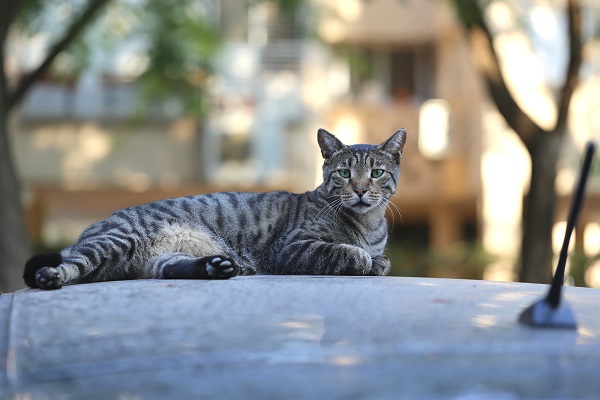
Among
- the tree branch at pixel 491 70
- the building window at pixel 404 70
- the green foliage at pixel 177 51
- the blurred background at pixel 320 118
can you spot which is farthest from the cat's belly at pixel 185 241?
the building window at pixel 404 70

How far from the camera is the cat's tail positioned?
4203mm

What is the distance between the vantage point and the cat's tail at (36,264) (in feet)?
13.8

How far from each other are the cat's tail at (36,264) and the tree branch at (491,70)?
27.3ft

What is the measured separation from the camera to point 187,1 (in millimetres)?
15930

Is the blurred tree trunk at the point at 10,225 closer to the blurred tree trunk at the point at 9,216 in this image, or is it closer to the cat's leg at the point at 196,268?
the blurred tree trunk at the point at 9,216

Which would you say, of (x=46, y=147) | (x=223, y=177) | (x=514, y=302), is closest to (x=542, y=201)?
(x=514, y=302)

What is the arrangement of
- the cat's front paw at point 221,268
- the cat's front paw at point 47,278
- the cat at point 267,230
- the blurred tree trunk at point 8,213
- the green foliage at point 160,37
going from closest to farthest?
1. the cat's front paw at point 47,278
2. the cat's front paw at point 221,268
3. the cat at point 267,230
4. the blurred tree trunk at point 8,213
5. the green foliage at point 160,37

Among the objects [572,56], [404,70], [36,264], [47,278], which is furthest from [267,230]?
[404,70]

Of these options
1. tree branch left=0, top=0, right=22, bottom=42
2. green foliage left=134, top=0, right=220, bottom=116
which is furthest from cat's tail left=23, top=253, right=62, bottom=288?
green foliage left=134, top=0, right=220, bottom=116

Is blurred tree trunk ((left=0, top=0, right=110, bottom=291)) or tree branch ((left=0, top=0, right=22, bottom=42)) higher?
tree branch ((left=0, top=0, right=22, bottom=42))

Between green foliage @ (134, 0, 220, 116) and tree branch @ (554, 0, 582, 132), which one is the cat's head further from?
green foliage @ (134, 0, 220, 116)

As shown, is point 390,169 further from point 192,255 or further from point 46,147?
point 46,147

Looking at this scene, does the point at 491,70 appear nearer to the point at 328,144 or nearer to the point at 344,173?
the point at 328,144

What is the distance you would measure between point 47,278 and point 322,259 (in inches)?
68.9
